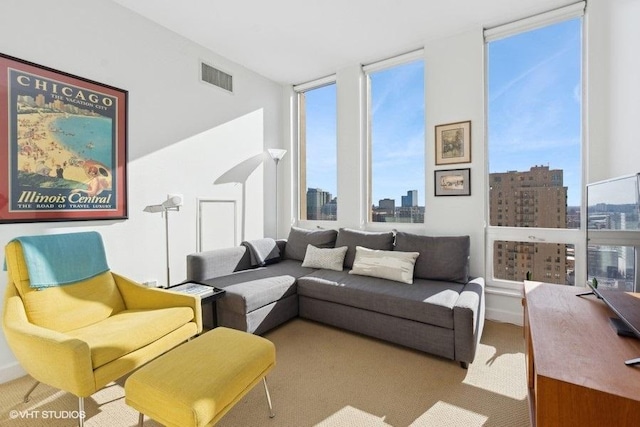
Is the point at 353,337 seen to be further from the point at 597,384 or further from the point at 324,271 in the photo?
the point at 597,384

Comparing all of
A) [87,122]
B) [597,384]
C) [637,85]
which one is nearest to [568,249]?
[637,85]

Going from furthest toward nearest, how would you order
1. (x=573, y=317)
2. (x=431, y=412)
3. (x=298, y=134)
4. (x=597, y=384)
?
(x=298, y=134) → (x=431, y=412) → (x=573, y=317) → (x=597, y=384)

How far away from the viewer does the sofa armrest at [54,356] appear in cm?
144

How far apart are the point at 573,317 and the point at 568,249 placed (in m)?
1.73

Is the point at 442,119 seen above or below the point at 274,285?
above

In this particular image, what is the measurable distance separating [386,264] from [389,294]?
1.51 ft

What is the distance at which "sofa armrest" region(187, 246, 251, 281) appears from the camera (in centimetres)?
288

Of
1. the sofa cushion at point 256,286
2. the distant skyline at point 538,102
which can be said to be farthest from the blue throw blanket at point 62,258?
the distant skyline at point 538,102

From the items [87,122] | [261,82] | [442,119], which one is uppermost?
[261,82]

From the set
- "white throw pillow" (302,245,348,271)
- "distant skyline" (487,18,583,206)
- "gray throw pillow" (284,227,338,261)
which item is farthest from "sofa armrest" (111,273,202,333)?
"distant skyline" (487,18,583,206)

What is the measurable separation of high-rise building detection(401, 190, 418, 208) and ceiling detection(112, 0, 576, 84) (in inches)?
65.1

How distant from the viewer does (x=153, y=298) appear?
7.17 ft

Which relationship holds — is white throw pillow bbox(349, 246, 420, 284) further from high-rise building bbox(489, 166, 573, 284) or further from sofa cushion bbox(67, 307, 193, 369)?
sofa cushion bbox(67, 307, 193, 369)

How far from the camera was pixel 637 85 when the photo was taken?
6.68ft
